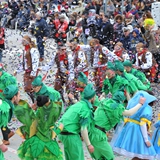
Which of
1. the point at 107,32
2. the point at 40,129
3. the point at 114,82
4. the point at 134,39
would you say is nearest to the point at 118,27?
the point at 107,32

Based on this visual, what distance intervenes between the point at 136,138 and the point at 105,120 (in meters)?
0.57

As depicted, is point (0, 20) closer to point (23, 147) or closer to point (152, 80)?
point (152, 80)

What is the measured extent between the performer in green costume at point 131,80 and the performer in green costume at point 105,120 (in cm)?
154

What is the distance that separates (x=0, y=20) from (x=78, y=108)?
1523 centimetres

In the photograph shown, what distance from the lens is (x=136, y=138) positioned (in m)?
7.27

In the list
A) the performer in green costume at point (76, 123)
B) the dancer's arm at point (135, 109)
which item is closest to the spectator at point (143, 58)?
the dancer's arm at point (135, 109)

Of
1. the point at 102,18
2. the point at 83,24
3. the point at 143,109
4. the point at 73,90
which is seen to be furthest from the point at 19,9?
the point at 143,109

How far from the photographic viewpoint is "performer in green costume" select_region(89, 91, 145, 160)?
6945 mm

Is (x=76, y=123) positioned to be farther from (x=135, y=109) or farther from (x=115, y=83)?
(x=115, y=83)

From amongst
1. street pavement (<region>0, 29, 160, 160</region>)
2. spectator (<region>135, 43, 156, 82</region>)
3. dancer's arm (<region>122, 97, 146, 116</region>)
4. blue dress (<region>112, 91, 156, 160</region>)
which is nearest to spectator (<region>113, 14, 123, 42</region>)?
street pavement (<region>0, 29, 160, 160</region>)

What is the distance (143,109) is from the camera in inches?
285

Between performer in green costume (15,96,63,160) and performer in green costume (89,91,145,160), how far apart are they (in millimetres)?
592

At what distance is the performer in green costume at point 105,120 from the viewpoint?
695 centimetres

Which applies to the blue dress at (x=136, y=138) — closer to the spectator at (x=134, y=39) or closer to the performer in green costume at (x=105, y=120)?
the performer in green costume at (x=105, y=120)
